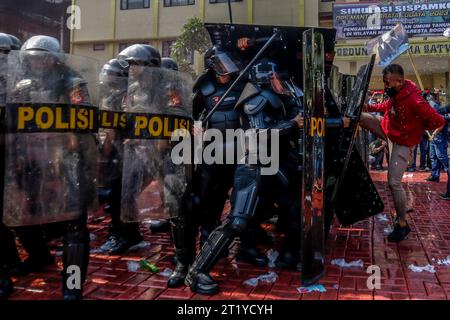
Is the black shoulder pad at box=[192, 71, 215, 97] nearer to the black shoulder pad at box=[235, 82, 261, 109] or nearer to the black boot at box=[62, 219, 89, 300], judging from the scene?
the black shoulder pad at box=[235, 82, 261, 109]

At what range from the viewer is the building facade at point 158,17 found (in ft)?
74.4

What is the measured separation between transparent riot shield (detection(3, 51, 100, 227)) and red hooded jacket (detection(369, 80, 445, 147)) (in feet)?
10.6

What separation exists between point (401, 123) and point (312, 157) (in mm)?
1902

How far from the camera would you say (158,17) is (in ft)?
80.9

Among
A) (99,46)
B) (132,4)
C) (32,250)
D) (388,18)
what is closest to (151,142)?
(32,250)

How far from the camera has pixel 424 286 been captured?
3.25 meters

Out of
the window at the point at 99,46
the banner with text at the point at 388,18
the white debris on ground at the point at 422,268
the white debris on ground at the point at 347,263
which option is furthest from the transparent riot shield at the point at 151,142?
the window at the point at 99,46

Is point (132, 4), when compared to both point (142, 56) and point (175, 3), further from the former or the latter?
point (142, 56)

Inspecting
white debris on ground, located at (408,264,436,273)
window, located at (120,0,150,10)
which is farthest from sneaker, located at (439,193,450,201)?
window, located at (120,0,150,10)

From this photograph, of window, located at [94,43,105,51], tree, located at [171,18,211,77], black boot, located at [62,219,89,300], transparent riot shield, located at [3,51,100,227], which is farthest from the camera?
window, located at [94,43,105,51]

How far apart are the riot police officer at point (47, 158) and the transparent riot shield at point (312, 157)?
1.52 m

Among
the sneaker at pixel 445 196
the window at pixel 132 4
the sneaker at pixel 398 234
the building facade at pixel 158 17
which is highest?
the window at pixel 132 4

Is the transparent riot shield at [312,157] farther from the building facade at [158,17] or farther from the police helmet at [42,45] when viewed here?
the building facade at [158,17]

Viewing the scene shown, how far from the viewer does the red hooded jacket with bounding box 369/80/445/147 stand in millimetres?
4375
